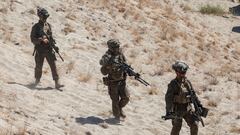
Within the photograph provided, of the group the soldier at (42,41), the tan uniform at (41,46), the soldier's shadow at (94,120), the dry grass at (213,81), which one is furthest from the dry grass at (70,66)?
the dry grass at (213,81)

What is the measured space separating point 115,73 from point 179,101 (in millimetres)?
2605

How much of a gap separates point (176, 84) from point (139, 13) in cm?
1641

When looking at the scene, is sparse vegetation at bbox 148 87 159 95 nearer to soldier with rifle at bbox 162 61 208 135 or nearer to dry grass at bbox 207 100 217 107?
dry grass at bbox 207 100 217 107

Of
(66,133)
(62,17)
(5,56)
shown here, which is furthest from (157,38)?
(66,133)

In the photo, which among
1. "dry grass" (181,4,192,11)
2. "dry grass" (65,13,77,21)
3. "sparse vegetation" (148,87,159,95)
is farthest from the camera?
"dry grass" (181,4,192,11)

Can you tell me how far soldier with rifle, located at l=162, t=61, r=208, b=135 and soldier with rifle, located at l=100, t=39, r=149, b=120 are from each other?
231 cm

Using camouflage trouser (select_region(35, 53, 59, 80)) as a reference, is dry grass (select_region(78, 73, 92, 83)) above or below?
below

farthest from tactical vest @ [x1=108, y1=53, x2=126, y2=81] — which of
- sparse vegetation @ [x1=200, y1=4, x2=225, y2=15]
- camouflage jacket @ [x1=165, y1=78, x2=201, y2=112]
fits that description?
sparse vegetation @ [x1=200, y1=4, x2=225, y2=15]

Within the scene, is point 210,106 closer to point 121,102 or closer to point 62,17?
point 121,102

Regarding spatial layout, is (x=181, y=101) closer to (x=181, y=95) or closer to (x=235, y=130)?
(x=181, y=95)

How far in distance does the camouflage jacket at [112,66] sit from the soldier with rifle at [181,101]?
2.41 m

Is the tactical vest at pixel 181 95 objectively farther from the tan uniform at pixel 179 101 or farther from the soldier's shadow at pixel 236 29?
the soldier's shadow at pixel 236 29

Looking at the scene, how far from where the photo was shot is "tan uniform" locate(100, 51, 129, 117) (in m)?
11.9

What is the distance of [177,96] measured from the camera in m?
9.77
